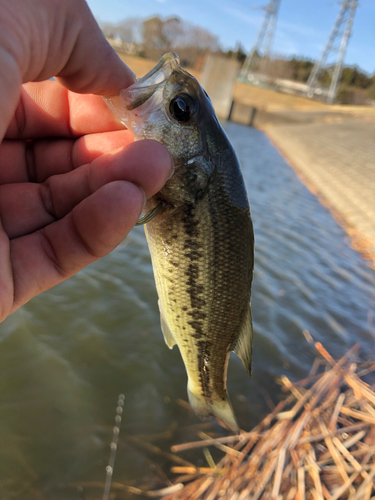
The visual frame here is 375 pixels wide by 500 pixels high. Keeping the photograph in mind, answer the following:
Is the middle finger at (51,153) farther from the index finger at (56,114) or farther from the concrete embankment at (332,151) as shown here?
the concrete embankment at (332,151)

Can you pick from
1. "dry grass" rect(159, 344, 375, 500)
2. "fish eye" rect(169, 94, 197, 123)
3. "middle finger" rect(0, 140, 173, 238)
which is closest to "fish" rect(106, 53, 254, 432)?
"fish eye" rect(169, 94, 197, 123)

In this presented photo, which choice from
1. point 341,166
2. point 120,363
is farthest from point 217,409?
point 341,166

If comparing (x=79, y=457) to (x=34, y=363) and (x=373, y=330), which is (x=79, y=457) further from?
(x=373, y=330)

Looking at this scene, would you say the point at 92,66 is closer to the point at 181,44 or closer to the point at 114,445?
the point at 114,445

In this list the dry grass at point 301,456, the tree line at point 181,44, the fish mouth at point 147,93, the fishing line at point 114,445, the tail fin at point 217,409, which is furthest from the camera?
the tree line at point 181,44

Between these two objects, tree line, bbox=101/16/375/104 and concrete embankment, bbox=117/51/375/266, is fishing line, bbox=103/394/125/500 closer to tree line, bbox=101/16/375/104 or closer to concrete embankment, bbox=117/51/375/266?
concrete embankment, bbox=117/51/375/266

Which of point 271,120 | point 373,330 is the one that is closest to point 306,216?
→ point 373,330

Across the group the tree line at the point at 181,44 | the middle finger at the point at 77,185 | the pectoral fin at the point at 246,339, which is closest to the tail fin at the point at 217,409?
the pectoral fin at the point at 246,339
